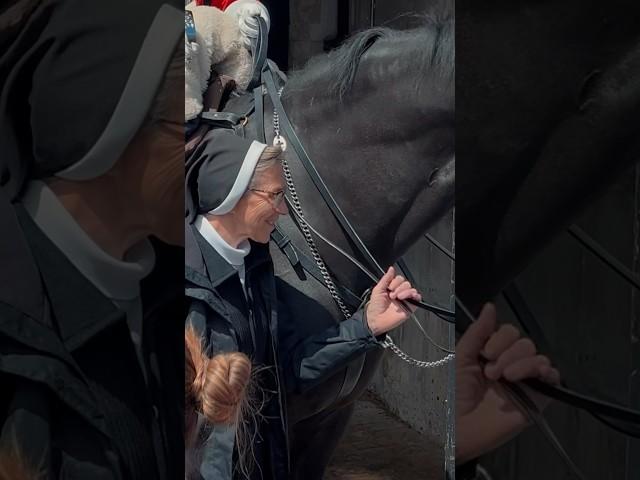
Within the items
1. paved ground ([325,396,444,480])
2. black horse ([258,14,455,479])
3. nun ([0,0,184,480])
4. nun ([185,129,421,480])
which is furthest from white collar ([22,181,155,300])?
paved ground ([325,396,444,480])

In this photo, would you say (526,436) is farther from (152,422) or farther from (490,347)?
(152,422)

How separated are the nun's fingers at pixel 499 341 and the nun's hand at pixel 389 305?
1.33 ft

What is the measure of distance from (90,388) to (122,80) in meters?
0.35

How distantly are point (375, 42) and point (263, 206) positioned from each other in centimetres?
30

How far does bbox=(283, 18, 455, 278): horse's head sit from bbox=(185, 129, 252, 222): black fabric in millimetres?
114

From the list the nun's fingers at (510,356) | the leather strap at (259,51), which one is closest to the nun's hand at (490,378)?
the nun's fingers at (510,356)

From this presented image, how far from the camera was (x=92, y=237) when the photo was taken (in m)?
0.92

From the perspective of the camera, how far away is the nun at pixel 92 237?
877 mm

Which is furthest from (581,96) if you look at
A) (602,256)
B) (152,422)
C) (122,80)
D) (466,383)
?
(152,422)

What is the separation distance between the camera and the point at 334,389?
123 centimetres

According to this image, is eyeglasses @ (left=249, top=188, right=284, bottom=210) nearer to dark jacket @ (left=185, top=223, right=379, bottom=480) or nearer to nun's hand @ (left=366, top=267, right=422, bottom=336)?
dark jacket @ (left=185, top=223, right=379, bottom=480)

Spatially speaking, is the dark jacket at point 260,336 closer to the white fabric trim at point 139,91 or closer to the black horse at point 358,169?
the black horse at point 358,169

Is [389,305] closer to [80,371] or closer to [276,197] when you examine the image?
[276,197]

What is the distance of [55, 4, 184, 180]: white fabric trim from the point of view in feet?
2.87
